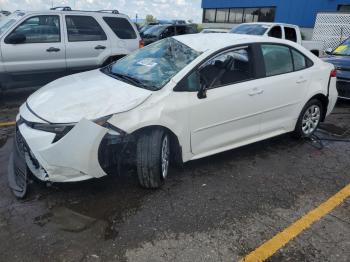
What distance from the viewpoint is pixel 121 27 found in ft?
24.9

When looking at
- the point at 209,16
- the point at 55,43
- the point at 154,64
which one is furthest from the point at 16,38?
the point at 209,16

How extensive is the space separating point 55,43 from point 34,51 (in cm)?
44

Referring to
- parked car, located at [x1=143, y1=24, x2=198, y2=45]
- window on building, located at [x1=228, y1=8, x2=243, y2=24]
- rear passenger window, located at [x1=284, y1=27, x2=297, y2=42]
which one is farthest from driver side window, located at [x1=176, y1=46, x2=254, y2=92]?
window on building, located at [x1=228, y1=8, x2=243, y2=24]

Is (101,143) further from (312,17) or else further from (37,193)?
(312,17)

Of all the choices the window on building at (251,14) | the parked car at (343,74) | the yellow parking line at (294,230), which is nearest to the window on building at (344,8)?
the window on building at (251,14)

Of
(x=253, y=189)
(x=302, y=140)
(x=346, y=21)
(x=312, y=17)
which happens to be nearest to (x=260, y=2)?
(x=312, y=17)

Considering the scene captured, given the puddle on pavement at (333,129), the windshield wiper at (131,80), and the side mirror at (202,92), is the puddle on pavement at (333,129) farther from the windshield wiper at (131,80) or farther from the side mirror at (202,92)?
the windshield wiper at (131,80)

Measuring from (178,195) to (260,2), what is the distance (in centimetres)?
2786

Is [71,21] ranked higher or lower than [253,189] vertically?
higher

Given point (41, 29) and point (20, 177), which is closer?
point (20, 177)

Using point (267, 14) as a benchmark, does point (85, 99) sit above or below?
above

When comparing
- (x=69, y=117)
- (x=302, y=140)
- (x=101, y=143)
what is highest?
(x=69, y=117)

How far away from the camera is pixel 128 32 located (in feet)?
25.2

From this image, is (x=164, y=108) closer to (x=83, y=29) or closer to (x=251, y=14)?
(x=83, y=29)
